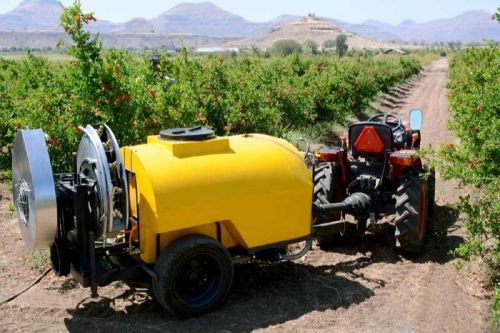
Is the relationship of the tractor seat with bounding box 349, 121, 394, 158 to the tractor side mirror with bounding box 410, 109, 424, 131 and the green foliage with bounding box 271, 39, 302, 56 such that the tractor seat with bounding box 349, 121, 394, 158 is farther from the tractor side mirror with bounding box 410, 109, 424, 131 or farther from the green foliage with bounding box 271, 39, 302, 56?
the green foliage with bounding box 271, 39, 302, 56

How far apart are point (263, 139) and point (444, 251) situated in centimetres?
273

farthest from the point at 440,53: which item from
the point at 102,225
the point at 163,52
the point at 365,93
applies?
the point at 102,225

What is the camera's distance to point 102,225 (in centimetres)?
481

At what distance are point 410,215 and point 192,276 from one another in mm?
2678

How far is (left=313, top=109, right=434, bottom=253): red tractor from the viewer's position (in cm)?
643

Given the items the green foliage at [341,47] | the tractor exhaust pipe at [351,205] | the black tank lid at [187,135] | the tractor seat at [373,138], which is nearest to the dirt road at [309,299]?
the tractor exhaust pipe at [351,205]

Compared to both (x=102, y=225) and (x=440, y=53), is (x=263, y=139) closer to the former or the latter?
(x=102, y=225)

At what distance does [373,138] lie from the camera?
697cm

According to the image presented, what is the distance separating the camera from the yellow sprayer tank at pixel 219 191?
4.85 metres

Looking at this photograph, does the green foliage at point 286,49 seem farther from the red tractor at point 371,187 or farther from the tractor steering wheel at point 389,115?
the red tractor at point 371,187

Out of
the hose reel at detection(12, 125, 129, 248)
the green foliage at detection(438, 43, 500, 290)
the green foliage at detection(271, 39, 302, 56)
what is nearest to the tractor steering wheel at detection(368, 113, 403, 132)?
the green foliage at detection(438, 43, 500, 290)

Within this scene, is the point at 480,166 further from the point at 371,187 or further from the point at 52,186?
the point at 52,186

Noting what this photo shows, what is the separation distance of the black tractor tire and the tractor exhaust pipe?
38cm

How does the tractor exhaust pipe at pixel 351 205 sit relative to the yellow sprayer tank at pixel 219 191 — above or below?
below
